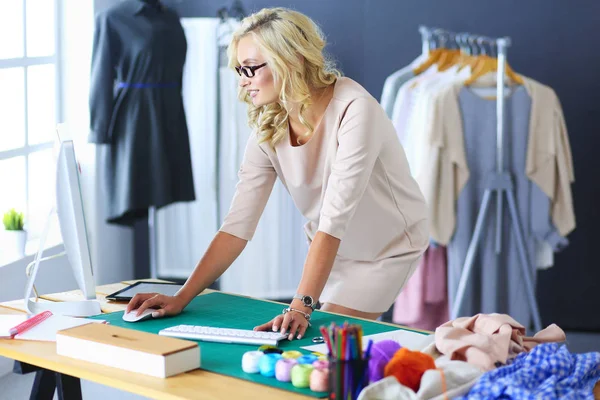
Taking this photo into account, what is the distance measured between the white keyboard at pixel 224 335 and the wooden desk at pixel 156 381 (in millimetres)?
202

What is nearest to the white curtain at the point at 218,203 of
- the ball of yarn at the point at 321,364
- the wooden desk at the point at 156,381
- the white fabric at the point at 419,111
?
the white fabric at the point at 419,111

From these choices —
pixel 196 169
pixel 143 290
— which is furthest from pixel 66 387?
pixel 196 169

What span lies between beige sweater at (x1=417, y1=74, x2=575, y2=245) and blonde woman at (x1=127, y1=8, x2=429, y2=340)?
1292mm

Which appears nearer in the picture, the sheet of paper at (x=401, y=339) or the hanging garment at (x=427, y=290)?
the sheet of paper at (x=401, y=339)

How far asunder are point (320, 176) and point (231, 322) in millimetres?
541

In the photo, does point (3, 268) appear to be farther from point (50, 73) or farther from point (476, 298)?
point (476, 298)

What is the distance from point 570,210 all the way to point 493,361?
2452 mm

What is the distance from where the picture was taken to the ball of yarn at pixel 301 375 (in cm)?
167

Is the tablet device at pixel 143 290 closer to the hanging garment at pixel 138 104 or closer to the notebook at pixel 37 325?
the notebook at pixel 37 325

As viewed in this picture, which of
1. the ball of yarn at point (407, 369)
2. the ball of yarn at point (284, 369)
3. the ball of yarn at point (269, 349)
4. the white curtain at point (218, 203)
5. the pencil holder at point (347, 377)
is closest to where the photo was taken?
the pencil holder at point (347, 377)

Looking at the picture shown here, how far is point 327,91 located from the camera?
96.7 inches

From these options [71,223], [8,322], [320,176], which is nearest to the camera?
[8,322]

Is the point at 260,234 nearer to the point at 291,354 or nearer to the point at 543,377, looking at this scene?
the point at 291,354

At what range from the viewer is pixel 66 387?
220cm
